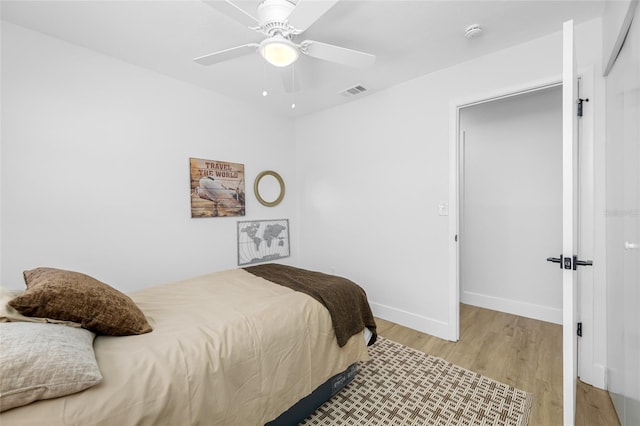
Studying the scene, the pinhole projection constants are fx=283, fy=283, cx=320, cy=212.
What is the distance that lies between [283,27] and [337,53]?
1.20 ft

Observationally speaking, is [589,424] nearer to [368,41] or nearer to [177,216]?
[368,41]

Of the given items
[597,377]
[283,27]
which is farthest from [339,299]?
[597,377]

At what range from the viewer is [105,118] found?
2.39 meters

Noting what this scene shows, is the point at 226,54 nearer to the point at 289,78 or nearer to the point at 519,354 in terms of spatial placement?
the point at 289,78

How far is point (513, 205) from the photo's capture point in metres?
3.28

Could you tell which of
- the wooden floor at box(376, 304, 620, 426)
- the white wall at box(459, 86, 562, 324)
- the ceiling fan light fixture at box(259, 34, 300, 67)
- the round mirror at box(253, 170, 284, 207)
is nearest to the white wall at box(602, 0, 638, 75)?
the white wall at box(459, 86, 562, 324)

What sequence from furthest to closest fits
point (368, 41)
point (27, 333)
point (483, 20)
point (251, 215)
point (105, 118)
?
1. point (251, 215)
2. point (105, 118)
3. point (368, 41)
4. point (483, 20)
5. point (27, 333)

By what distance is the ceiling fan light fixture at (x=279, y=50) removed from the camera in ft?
5.32

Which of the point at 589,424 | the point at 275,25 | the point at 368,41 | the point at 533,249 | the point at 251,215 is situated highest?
the point at 368,41

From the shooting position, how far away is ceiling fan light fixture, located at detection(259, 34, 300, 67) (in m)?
1.62

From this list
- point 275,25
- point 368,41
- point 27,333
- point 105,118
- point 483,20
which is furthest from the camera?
point 105,118

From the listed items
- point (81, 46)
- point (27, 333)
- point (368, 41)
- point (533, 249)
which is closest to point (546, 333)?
point (533, 249)

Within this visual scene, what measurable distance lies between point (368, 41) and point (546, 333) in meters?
3.13

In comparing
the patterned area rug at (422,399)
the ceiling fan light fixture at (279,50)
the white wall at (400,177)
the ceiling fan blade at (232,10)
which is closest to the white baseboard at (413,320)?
the white wall at (400,177)
